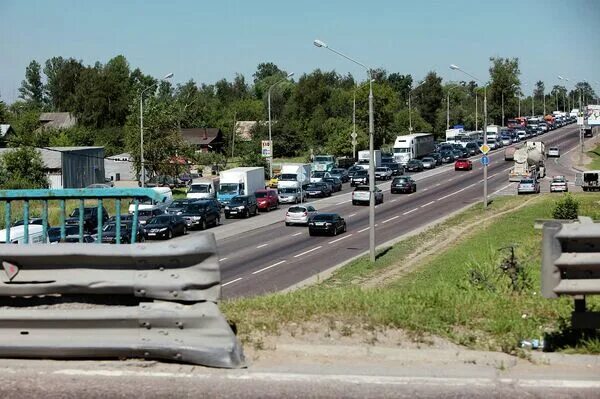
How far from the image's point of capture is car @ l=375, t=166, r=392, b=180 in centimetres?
8219

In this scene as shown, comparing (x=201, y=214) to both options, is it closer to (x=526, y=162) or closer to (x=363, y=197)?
(x=363, y=197)

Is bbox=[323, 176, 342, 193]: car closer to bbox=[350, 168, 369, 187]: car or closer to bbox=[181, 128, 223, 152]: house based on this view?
bbox=[350, 168, 369, 187]: car

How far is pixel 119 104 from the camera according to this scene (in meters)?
132

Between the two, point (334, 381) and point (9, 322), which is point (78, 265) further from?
point (334, 381)

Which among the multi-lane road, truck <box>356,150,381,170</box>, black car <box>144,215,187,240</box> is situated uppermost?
truck <box>356,150,381,170</box>

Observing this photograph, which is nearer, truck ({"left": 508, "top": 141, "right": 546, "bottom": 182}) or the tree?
truck ({"left": 508, "top": 141, "right": 546, "bottom": 182})

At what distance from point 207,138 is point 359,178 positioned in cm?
5289

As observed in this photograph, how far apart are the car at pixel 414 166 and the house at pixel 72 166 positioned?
3338cm

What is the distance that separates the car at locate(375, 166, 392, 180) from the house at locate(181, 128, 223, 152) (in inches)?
1689

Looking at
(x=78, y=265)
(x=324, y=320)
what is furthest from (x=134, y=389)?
(x=324, y=320)

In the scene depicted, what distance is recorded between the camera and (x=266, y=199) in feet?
198

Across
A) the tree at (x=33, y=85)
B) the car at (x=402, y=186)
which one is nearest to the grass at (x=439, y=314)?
the car at (x=402, y=186)

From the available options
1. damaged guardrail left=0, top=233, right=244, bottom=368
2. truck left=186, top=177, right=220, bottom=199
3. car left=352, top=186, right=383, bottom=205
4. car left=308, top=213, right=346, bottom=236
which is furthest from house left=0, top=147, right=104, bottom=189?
damaged guardrail left=0, top=233, right=244, bottom=368

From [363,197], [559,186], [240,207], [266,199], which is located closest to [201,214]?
[240,207]
